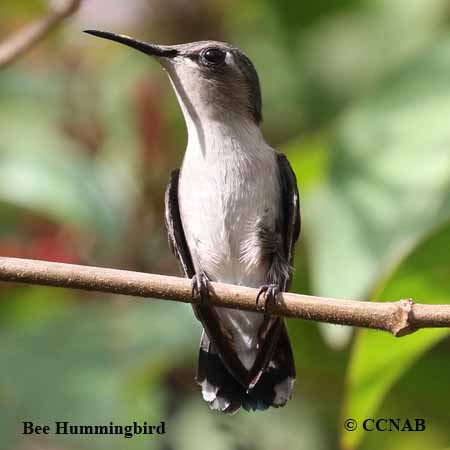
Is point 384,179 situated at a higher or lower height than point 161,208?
lower

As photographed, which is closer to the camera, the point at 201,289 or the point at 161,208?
the point at 201,289

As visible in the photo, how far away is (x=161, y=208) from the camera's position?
193 inches

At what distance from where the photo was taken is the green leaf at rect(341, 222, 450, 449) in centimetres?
318

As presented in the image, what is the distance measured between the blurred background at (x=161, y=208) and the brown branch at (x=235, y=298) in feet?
1.01

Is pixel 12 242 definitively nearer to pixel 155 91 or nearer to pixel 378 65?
pixel 155 91

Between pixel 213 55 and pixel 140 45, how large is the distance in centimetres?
51

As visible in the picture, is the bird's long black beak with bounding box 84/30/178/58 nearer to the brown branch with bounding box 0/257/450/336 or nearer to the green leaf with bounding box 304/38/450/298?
the green leaf with bounding box 304/38/450/298

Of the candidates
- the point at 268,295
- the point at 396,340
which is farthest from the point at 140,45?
the point at 396,340

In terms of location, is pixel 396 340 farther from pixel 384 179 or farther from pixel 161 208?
pixel 161 208

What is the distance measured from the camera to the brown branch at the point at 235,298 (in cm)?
278

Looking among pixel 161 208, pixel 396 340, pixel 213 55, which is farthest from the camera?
pixel 161 208

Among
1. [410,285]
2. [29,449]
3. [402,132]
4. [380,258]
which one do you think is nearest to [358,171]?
[402,132]

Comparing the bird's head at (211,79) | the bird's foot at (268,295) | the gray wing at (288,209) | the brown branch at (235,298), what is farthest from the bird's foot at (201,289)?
Answer: the bird's head at (211,79)

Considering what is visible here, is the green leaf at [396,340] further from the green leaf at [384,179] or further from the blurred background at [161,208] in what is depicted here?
the green leaf at [384,179]
